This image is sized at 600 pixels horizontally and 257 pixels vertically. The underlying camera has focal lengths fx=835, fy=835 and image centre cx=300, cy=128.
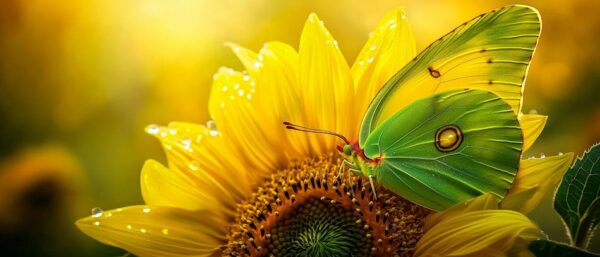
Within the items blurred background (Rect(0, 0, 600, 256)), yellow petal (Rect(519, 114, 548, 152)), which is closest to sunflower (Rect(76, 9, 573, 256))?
yellow petal (Rect(519, 114, 548, 152))

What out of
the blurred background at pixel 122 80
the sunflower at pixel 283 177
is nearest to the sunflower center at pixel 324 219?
the sunflower at pixel 283 177

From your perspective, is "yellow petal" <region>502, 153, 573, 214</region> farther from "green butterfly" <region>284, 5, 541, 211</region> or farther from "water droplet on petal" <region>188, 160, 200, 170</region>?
"water droplet on petal" <region>188, 160, 200, 170</region>

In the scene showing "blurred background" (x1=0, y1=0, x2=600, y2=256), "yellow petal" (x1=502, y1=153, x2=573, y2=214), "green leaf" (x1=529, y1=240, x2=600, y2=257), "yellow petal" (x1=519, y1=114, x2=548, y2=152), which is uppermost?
"blurred background" (x1=0, y1=0, x2=600, y2=256)

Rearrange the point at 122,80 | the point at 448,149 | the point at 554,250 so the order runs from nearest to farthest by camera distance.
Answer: the point at 554,250
the point at 448,149
the point at 122,80

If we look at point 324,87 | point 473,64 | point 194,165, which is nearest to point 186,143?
point 194,165

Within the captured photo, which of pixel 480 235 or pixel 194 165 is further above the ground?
pixel 194 165

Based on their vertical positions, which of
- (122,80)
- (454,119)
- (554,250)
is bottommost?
(554,250)

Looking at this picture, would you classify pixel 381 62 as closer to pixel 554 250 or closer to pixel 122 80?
pixel 554 250
